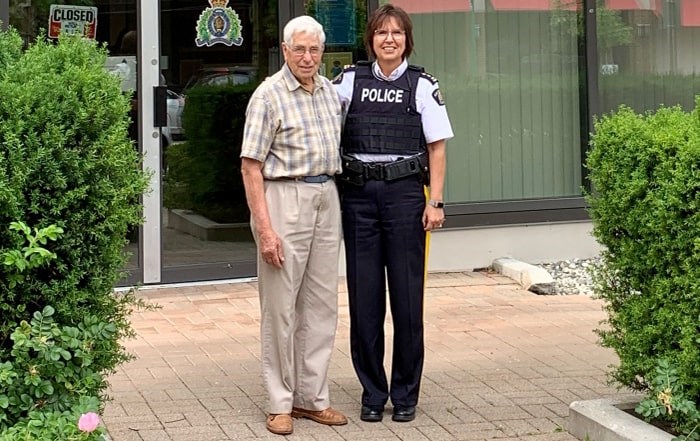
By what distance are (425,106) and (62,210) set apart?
191 cm

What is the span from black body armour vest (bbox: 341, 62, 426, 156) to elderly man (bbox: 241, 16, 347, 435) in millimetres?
109

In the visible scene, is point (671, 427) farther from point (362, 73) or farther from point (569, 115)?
point (569, 115)

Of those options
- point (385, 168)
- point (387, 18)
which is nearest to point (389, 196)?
point (385, 168)

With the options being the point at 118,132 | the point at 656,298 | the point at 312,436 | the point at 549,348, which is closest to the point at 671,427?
the point at 656,298

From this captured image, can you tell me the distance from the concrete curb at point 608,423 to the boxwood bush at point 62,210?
2.10 m

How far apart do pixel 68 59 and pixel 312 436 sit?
6.54 feet

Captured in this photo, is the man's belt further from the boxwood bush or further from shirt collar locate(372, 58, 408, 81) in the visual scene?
the boxwood bush

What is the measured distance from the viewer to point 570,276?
360 inches

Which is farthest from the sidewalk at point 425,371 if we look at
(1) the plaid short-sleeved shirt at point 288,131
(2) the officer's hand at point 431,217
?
(1) the plaid short-sleeved shirt at point 288,131

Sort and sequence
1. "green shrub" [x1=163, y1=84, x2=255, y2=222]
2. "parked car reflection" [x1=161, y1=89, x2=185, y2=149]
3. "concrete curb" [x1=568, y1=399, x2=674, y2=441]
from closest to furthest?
"concrete curb" [x1=568, y1=399, x2=674, y2=441] < "parked car reflection" [x1=161, y1=89, x2=185, y2=149] < "green shrub" [x1=163, y1=84, x2=255, y2=222]

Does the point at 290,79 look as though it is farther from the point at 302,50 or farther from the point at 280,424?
the point at 280,424

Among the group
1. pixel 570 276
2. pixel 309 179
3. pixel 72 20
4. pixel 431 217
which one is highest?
pixel 72 20

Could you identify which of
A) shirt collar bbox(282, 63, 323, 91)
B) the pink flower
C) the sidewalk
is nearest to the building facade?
the sidewalk

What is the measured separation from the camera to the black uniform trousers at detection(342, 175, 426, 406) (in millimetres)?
5492
